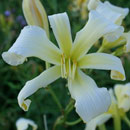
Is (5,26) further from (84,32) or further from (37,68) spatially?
(84,32)

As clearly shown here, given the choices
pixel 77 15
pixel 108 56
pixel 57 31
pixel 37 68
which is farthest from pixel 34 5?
pixel 77 15

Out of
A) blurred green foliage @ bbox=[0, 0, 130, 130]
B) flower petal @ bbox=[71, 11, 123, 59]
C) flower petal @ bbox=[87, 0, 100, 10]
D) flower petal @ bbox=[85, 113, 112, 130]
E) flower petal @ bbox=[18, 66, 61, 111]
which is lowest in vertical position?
blurred green foliage @ bbox=[0, 0, 130, 130]

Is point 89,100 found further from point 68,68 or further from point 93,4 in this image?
point 93,4

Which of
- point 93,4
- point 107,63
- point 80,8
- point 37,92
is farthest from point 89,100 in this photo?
point 80,8

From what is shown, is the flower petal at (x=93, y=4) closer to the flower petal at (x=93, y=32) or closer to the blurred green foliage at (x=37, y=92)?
the flower petal at (x=93, y=32)

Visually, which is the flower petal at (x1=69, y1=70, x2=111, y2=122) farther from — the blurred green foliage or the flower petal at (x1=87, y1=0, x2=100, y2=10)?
the blurred green foliage

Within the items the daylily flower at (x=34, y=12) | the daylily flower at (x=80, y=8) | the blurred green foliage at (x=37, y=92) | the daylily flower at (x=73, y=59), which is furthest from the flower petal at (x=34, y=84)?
the daylily flower at (x=80, y=8)

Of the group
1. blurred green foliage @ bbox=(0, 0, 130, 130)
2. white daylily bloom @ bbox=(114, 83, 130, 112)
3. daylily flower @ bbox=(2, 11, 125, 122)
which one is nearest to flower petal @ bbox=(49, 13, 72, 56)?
daylily flower @ bbox=(2, 11, 125, 122)

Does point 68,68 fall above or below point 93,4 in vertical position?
below
